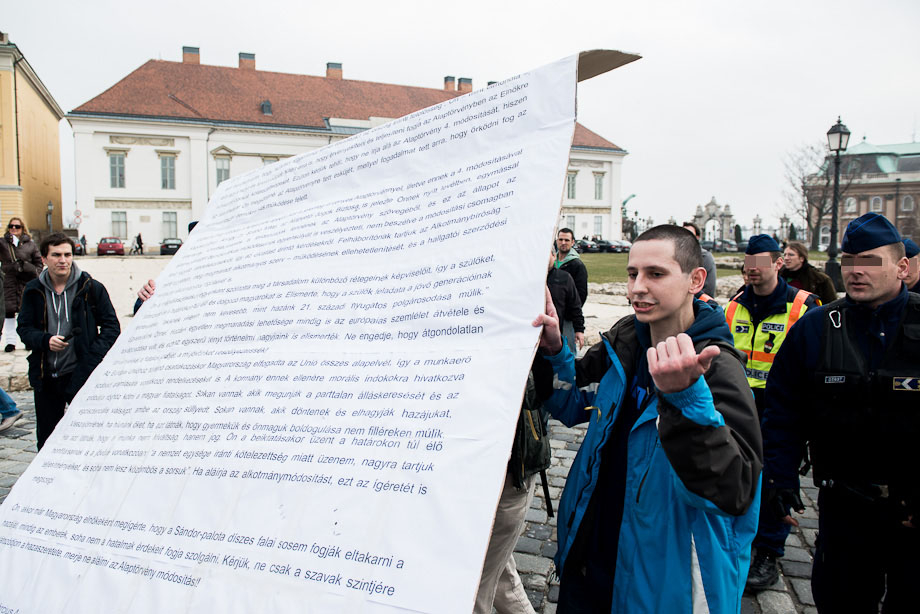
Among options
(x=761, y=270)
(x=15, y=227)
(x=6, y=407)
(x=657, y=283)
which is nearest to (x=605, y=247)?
(x=15, y=227)

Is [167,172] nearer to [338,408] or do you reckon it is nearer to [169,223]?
[169,223]

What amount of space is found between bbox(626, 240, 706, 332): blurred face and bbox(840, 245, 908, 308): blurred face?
1119 mm

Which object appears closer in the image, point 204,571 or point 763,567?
point 204,571

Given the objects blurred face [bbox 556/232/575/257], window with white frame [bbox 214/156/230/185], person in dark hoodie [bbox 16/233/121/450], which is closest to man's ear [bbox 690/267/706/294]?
person in dark hoodie [bbox 16/233/121/450]

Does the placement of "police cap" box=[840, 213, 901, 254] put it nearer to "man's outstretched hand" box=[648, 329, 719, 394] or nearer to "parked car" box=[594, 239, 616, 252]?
"man's outstretched hand" box=[648, 329, 719, 394]

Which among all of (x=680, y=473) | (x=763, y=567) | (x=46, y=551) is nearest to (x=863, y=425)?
(x=680, y=473)

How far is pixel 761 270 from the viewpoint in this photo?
13.3ft

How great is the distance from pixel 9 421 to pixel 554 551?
6298mm

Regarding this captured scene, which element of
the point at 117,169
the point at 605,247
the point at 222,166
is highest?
the point at 222,166

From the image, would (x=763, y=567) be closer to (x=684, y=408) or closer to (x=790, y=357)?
(x=790, y=357)

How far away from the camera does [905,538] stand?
2.24 m

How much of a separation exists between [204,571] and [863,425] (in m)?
2.41

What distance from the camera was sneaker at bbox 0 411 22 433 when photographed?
657 cm

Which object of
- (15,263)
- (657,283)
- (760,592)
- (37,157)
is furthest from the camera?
(37,157)
